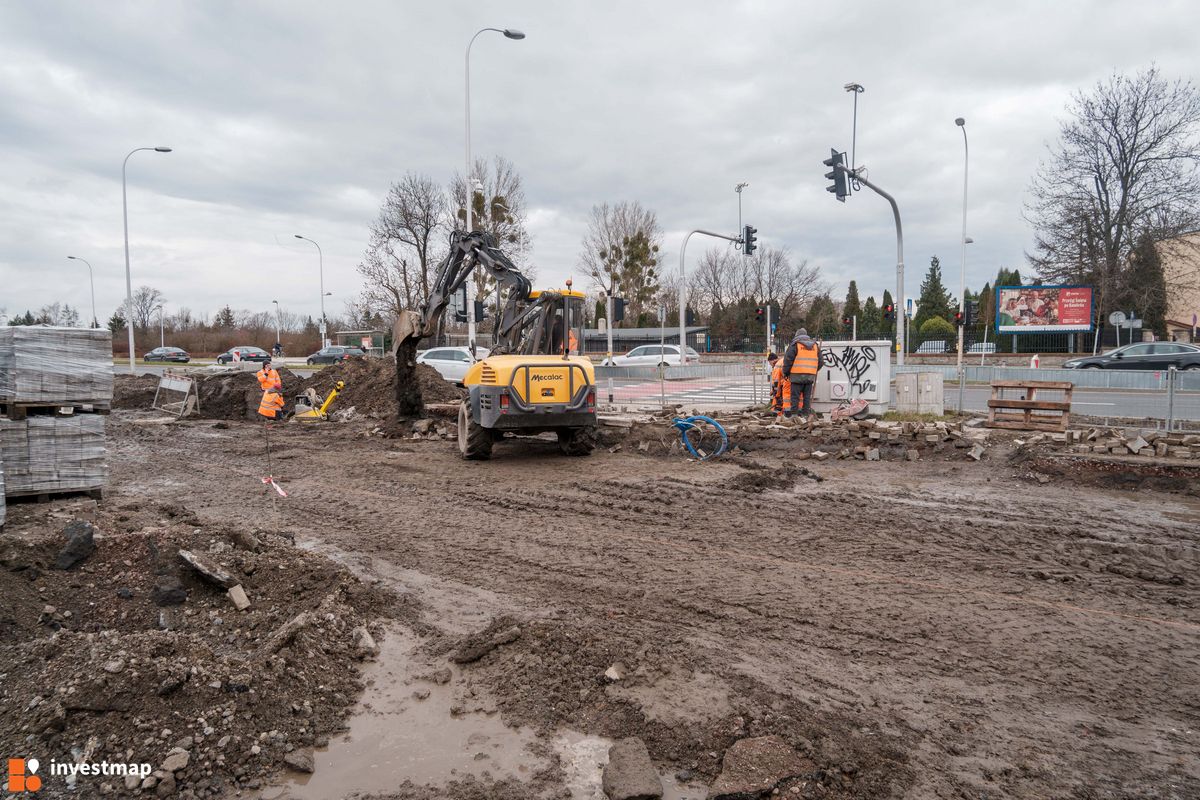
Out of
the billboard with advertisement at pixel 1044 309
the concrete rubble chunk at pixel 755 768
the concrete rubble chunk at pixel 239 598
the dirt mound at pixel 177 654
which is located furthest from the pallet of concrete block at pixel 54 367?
the billboard with advertisement at pixel 1044 309

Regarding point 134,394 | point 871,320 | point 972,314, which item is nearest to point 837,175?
point 972,314

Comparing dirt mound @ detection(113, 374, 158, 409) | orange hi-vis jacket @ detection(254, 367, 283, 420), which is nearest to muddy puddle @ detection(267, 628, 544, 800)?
orange hi-vis jacket @ detection(254, 367, 283, 420)

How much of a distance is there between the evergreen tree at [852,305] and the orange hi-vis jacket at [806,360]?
178 feet

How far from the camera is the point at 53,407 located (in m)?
7.27

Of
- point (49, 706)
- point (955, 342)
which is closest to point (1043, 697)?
point (49, 706)

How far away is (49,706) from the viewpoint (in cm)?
350

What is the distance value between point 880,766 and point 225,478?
9900mm

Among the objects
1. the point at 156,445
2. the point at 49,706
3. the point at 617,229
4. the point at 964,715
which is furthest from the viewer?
the point at 617,229

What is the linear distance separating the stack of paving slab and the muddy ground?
0.59 meters

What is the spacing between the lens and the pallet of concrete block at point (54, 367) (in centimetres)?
682

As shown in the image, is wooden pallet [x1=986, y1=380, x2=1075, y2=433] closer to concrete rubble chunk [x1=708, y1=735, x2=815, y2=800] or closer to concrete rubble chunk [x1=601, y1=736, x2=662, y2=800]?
concrete rubble chunk [x1=708, y1=735, x2=815, y2=800]

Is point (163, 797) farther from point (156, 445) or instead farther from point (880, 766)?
point (156, 445)

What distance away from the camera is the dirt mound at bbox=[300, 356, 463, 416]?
1817cm

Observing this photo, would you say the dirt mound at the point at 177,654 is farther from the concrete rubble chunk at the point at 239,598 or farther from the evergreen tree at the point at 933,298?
the evergreen tree at the point at 933,298
